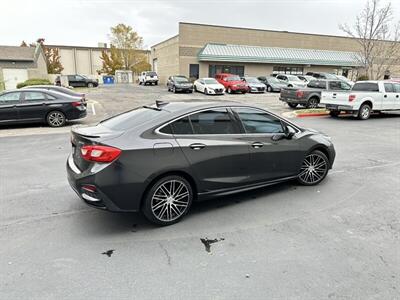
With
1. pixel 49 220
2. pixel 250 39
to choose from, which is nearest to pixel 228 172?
pixel 49 220

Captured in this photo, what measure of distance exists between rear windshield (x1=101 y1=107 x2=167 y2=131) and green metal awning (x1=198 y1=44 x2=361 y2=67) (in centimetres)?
3162

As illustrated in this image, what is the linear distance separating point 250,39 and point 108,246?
37.9 metres

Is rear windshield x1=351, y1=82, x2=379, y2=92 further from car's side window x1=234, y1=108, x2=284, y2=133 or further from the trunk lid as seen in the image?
the trunk lid

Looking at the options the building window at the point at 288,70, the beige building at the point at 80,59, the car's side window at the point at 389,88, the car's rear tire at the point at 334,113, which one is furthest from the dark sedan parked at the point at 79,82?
the car's side window at the point at 389,88

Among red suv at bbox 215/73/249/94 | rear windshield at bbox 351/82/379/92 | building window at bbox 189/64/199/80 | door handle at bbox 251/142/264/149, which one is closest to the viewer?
door handle at bbox 251/142/264/149

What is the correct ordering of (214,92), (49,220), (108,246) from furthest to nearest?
(214,92), (49,220), (108,246)

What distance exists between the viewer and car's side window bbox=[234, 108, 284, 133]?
4.46 m

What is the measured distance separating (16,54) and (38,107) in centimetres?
3683

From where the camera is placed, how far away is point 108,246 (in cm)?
342

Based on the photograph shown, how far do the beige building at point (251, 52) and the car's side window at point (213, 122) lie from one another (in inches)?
1247

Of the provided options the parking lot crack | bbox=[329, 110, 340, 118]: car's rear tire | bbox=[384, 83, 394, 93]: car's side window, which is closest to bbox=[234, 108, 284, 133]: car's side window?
the parking lot crack

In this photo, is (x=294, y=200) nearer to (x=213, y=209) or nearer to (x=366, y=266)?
(x=213, y=209)

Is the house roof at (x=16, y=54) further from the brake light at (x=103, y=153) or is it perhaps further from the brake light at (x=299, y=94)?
the brake light at (x=103, y=153)

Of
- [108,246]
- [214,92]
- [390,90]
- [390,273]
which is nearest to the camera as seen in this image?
[390,273]
